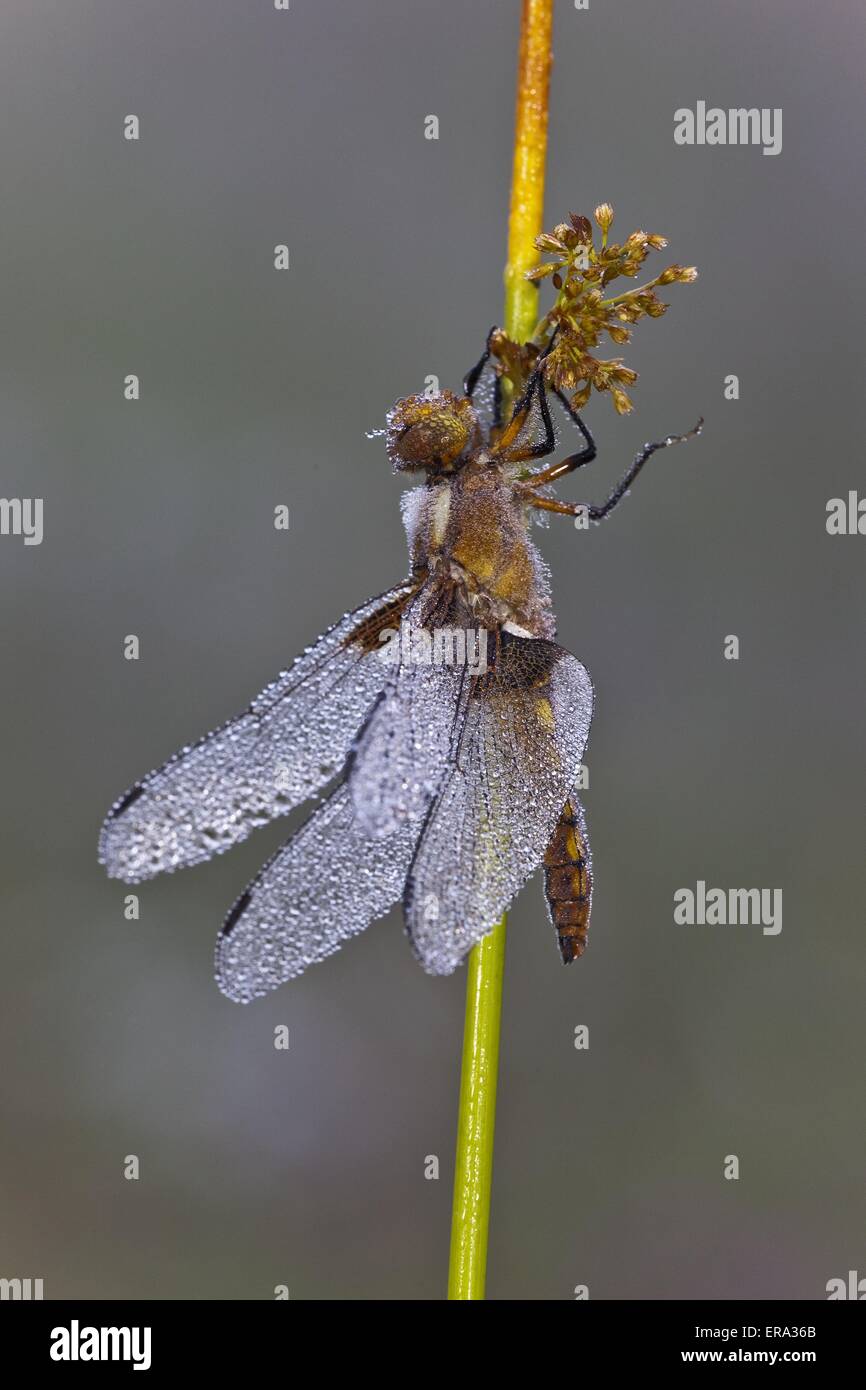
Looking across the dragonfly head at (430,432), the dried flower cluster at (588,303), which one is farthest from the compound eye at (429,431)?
the dried flower cluster at (588,303)

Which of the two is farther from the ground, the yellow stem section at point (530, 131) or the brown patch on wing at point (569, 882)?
the yellow stem section at point (530, 131)

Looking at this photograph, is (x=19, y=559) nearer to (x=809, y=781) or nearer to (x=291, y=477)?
(x=291, y=477)

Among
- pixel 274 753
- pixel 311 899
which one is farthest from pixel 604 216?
pixel 311 899

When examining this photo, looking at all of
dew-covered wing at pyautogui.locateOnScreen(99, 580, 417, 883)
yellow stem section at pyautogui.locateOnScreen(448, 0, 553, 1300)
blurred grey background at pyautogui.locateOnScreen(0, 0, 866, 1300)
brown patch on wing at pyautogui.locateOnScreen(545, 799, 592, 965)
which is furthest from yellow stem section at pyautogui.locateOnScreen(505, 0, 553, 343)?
blurred grey background at pyautogui.locateOnScreen(0, 0, 866, 1300)

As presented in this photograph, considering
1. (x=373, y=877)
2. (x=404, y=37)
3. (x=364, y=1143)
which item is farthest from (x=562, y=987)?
(x=404, y=37)

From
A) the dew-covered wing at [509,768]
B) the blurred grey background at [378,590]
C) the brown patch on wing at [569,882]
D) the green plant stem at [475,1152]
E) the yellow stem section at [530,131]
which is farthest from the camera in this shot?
the blurred grey background at [378,590]

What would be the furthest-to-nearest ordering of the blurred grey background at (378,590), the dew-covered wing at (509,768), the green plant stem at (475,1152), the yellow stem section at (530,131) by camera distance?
the blurred grey background at (378,590), the dew-covered wing at (509,768), the yellow stem section at (530,131), the green plant stem at (475,1152)

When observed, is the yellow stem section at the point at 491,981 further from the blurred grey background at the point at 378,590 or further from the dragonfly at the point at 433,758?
the blurred grey background at the point at 378,590
